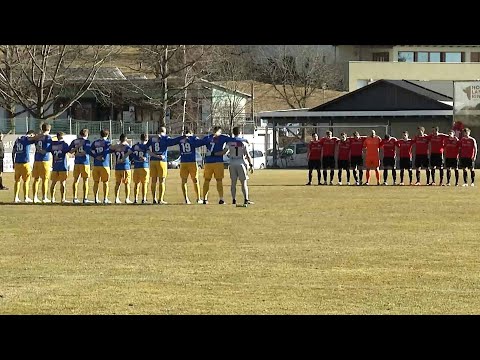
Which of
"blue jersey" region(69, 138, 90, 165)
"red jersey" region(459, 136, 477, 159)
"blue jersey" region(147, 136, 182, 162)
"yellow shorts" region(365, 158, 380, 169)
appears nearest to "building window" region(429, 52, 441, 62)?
"yellow shorts" region(365, 158, 380, 169)

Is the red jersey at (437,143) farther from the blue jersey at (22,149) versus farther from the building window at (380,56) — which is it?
the building window at (380,56)

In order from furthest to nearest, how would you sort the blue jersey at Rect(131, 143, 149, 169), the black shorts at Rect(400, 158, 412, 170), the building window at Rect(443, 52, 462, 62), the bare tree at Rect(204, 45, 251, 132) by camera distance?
the building window at Rect(443, 52, 462, 62)
the bare tree at Rect(204, 45, 251, 132)
the black shorts at Rect(400, 158, 412, 170)
the blue jersey at Rect(131, 143, 149, 169)

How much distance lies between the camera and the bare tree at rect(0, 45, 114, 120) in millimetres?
57875

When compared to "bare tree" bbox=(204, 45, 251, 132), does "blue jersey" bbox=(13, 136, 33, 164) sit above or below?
below

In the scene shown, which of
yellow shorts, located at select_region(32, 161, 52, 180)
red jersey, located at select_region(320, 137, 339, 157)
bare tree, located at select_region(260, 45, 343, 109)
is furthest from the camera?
bare tree, located at select_region(260, 45, 343, 109)

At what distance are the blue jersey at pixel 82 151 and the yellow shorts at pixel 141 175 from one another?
1.25 meters

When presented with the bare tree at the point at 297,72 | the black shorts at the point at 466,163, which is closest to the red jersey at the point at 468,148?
the black shorts at the point at 466,163

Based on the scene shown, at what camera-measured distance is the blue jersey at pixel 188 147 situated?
1022 inches

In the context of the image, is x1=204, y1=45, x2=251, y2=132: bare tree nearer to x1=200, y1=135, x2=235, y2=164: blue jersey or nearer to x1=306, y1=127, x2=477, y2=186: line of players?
x1=306, y1=127, x2=477, y2=186: line of players

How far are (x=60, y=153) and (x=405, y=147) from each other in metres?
14.0

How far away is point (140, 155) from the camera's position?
86.5ft

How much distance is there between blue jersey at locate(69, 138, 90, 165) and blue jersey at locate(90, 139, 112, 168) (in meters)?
0.14
